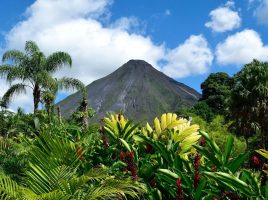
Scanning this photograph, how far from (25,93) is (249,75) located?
52.0ft

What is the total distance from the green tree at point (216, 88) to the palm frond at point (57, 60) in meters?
48.4

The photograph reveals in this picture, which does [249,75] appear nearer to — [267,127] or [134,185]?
[267,127]

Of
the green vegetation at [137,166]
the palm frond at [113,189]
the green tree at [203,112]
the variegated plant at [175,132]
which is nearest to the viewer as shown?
the green vegetation at [137,166]

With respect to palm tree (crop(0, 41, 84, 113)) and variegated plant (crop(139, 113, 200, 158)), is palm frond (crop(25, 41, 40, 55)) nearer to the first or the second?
palm tree (crop(0, 41, 84, 113))


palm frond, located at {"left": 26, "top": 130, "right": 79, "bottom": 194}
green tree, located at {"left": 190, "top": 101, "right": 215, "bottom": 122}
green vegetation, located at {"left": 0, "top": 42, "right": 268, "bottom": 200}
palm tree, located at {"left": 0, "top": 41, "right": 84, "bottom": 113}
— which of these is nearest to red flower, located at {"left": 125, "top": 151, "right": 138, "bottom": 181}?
green vegetation, located at {"left": 0, "top": 42, "right": 268, "bottom": 200}

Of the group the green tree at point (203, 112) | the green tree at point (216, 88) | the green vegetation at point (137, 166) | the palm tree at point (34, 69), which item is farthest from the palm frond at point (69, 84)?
the green tree at point (216, 88)

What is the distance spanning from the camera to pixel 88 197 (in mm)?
2754

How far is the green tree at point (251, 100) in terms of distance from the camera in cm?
3397

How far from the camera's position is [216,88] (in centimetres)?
8138

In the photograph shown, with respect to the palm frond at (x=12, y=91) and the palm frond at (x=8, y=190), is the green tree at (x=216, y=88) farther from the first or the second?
the palm frond at (x=8, y=190)

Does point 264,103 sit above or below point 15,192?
above

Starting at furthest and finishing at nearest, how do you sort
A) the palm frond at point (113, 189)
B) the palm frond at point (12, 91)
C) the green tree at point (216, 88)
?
the green tree at point (216, 88) < the palm frond at point (12, 91) < the palm frond at point (113, 189)

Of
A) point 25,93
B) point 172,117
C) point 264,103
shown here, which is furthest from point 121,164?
point 264,103

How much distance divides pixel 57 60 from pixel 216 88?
180 ft
